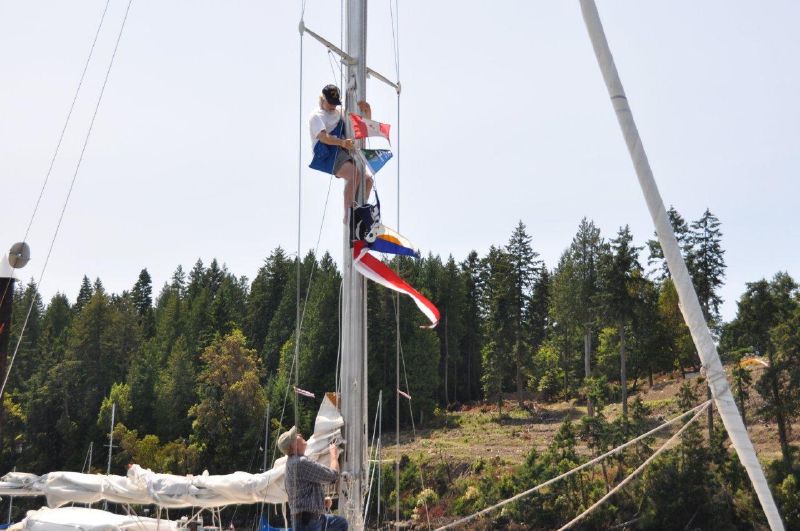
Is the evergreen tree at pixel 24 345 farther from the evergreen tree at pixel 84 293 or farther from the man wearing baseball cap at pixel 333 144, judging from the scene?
the man wearing baseball cap at pixel 333 144

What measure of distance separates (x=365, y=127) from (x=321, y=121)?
50 cm

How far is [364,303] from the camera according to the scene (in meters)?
9.12

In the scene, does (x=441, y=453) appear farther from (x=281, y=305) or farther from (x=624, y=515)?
(x=281, y=305)

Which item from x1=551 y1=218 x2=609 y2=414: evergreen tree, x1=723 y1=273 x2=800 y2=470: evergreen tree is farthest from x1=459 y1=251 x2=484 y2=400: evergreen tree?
x1=723 y1=273 x2=800 y2=470: evergreen tree

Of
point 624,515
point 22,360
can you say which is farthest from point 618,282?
point 22,360

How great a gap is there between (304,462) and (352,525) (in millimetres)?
1094

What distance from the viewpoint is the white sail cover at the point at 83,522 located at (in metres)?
11.6

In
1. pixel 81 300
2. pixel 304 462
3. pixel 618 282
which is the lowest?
pixel 304 462

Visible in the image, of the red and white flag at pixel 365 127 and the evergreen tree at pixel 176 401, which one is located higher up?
the evergreen tree at pixel 176 401

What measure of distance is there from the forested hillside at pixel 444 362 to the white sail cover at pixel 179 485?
28.2 m

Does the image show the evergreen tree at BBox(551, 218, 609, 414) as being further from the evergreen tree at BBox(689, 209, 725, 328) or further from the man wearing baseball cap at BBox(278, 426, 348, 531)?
the man wearing baseball cap at BBox(278, 426, 348, 531)

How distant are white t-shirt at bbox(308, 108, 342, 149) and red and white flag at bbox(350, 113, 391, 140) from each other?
21 cm

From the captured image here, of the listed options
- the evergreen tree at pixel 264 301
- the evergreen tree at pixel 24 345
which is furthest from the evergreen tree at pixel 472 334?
the evergreen tree at pixel 24 345

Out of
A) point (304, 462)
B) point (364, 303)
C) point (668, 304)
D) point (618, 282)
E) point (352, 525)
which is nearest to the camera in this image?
point (304, 462)
